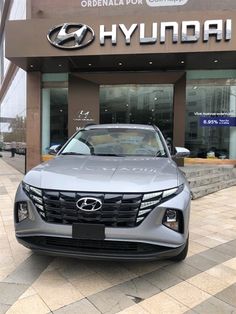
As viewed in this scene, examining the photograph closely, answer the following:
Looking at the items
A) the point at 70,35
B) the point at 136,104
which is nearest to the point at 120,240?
the point at 70,35

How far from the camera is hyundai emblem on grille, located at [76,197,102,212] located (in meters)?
3.25

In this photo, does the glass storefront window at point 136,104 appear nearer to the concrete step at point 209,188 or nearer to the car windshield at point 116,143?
the concrete step at point 209,188

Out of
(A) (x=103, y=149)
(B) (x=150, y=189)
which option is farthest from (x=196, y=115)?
(B) (x=150, y=189)

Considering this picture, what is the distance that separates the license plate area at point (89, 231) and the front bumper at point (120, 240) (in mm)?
46

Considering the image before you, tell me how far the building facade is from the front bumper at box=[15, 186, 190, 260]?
31.0 feet

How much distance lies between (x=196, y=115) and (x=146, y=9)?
460 cm

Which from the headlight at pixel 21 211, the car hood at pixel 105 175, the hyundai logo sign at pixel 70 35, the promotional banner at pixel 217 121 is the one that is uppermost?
the hyundai logo sign at pixel 70 35

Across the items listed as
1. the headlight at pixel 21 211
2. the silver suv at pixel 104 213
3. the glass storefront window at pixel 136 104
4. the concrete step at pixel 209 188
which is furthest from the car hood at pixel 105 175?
the glass storefront window at pixel 136 104

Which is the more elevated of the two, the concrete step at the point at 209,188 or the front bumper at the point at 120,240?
the front bumper at the point at 120,240

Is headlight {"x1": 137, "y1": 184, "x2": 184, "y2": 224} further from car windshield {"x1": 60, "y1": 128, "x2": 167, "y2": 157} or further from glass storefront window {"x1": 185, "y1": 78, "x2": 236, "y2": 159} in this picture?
glass storefront window {"x1": 185, "y1": 78, "x2": 236, "y2": 159}

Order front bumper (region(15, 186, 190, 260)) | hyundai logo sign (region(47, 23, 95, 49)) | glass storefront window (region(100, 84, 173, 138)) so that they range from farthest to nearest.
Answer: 1. glass storefront window (region(100, 84, 173, 138))
2. hyundai logo sign (region(47, 23, 95, 49))
3. front bumper (region(15, 186, 190, 260))

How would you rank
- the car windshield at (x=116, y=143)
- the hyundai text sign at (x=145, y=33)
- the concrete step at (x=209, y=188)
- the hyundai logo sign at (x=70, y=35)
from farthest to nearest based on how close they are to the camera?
the hyundai logo sign at (x=70, y=35) < the hyundai text sign at (x=145, y=33) < the concrete step at (x=209, y=188) < the car windshield at (x=116, y=143)

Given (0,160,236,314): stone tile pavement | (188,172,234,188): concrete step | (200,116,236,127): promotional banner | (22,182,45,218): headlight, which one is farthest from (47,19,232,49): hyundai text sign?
(22,182,45,218): headlight

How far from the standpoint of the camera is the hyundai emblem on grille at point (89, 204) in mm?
3250
